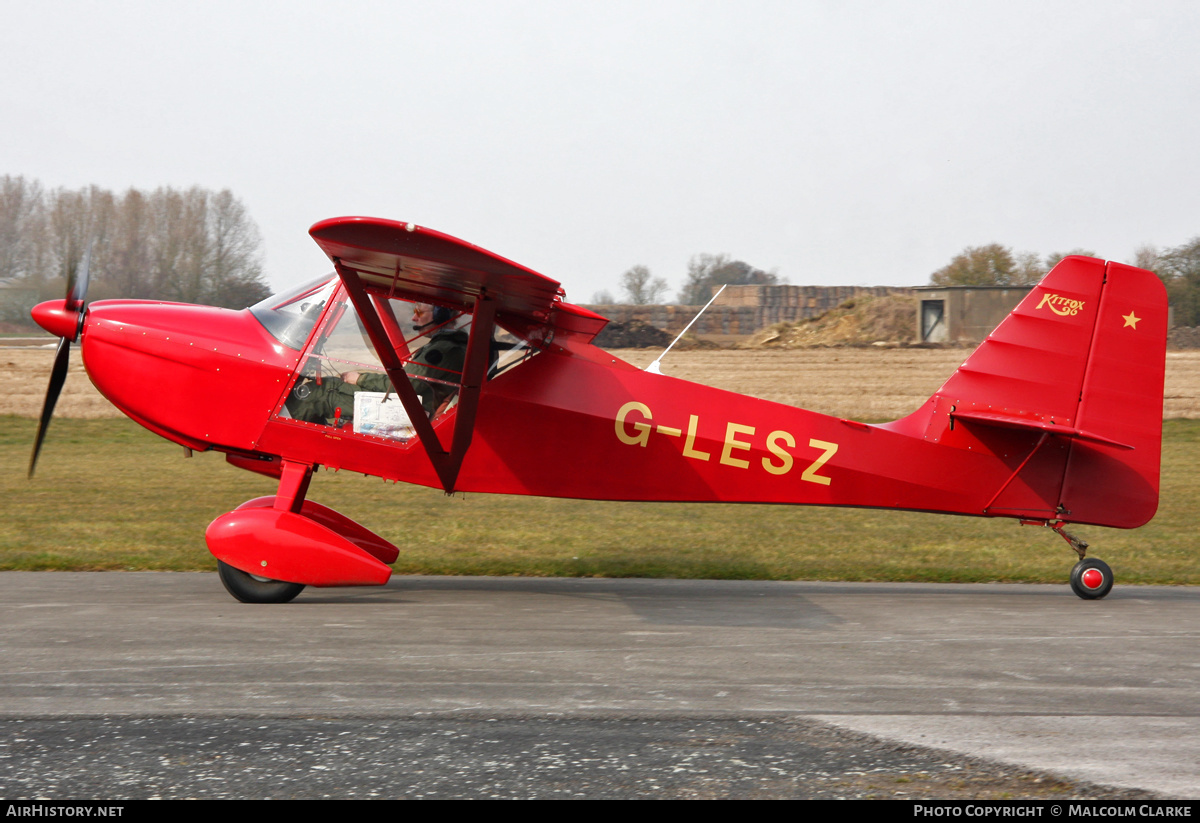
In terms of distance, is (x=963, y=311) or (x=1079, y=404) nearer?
(x=1079, y=404)

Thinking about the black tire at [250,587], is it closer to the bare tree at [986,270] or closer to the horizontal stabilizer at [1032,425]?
the horizontal stabilizer at [1032,425]

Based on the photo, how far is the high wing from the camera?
5.80 m

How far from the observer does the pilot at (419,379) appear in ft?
24.3

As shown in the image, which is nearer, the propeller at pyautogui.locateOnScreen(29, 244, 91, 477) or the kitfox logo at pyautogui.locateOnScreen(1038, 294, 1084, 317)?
the propeller at pyautogui.locateOnScreen(29, 244, 91, 477)

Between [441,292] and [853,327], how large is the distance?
120 feet

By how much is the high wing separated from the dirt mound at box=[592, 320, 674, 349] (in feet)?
101

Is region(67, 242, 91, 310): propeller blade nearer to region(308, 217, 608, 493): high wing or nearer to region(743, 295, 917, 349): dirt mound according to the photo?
region(308, 217, 608, 493): high wing

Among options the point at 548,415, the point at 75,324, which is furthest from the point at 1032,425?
the point at 75,324

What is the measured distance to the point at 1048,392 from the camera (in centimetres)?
801

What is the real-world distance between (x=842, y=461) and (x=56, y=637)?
18.5 ft

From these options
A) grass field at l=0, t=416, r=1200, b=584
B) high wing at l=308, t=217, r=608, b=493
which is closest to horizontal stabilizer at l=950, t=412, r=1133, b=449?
grass field at l=0, t=416, r=1200, b=584

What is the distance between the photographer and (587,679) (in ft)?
17.3

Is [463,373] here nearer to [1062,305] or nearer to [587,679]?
[587,679]

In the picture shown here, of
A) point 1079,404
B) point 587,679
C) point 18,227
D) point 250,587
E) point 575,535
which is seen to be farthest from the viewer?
point 18,227
